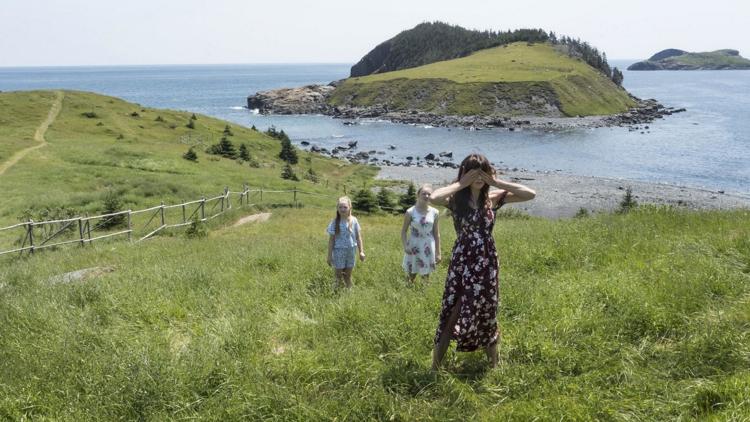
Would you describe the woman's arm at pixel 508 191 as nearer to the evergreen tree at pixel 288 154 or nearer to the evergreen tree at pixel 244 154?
the evergreen tree at pixel 244 154

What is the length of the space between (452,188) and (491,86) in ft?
418

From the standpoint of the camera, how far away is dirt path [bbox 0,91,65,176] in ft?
126

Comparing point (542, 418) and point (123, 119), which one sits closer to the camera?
point (542, 418)

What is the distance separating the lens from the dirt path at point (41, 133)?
38.5 meters

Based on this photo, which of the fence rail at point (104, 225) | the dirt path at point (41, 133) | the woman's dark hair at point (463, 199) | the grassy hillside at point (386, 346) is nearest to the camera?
the grassy hillside at point (386, 346)

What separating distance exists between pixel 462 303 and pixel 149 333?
4316mm

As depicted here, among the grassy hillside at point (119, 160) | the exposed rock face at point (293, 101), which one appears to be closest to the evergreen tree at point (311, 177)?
the grassy hillside at point (119, 160)

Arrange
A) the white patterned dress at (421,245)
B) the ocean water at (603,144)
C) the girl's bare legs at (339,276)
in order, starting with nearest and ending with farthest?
1. the white patterned dress at (421,245)
2. the girl's bare legs at (339,276)
3. the ocean water at (603,144)

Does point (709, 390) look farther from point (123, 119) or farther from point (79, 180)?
point (123, 119)

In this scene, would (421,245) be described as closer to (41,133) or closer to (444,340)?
(444,340)

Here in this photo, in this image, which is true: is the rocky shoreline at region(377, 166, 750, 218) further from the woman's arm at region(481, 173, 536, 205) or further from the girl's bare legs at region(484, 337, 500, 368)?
the girl's bare legs at region(484, 337, 500, 368)

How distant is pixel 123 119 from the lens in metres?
64.1

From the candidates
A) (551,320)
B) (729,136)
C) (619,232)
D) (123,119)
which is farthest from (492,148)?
(551,320)

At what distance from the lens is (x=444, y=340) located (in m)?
6.05
